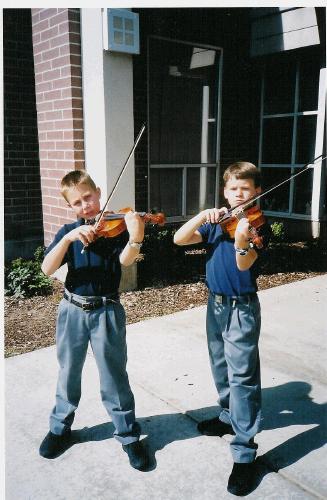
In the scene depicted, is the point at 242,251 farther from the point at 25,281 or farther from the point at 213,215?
the point at 25,281

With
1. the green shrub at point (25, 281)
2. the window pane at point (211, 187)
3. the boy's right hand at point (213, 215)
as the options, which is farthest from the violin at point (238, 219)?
the window pane at point (211, 187)

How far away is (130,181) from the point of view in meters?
4.98

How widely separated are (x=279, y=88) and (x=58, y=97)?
470cm

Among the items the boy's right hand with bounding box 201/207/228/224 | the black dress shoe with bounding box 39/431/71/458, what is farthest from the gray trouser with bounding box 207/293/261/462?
the black dress shoe with bounding box 39/431/71/458

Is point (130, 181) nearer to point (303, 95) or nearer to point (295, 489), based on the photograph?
point (295, 489)

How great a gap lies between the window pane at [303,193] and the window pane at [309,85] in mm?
1194

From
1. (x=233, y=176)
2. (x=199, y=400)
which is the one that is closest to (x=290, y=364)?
(x=199, y=400)

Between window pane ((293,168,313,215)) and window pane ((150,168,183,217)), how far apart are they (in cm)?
240

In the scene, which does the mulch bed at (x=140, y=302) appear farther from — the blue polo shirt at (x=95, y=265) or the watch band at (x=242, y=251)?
the watch band at (x=242, y=251)

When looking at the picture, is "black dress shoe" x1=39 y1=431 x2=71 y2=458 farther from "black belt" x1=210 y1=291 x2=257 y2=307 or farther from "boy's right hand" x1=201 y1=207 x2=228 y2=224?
"boy's right hand" x1=201 y1=207 x2=228 y2=224

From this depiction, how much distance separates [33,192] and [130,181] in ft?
6.51

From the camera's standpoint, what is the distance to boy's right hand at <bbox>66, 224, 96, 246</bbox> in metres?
2.12

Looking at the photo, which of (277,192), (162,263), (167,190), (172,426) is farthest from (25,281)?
(277,192)

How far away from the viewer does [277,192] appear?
8.35 meters
